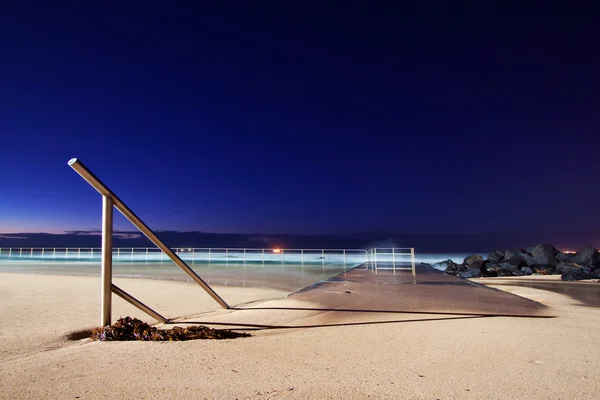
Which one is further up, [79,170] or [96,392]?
[79,170]

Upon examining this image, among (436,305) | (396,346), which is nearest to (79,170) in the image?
(396,346)

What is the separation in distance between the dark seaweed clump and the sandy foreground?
5.9 inches

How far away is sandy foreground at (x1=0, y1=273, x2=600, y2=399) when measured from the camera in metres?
2.23

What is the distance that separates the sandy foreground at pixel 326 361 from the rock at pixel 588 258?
17199 millimetres

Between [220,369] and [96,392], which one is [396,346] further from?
[96,392]

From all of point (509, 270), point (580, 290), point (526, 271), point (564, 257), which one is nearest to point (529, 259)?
point (564, 257)

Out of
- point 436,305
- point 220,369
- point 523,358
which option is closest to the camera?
point 220,369

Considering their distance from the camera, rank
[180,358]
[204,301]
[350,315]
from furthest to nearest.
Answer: [204,301] < [350,315] < [180,358]

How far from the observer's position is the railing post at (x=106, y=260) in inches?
135

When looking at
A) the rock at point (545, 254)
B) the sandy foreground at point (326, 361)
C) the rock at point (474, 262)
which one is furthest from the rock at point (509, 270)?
the sandy foreground at point (326, 361)

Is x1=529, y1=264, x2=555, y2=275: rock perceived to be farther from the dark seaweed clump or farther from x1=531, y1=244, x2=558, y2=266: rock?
the dark seaweed clump

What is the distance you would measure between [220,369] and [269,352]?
58 cm

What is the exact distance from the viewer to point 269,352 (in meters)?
3.07

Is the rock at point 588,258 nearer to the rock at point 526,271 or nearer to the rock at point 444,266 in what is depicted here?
Answer: the rock at point 526,271
